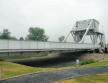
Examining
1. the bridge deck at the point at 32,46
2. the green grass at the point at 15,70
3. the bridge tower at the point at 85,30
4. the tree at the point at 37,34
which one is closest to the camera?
the green grass at the point at 15,70

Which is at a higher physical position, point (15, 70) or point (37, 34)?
point (37, 34)

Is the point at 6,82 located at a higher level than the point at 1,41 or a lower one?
lower

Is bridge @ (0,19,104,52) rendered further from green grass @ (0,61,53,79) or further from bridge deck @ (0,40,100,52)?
green grass @ (0,61,53,79)

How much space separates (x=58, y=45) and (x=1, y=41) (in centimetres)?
1933

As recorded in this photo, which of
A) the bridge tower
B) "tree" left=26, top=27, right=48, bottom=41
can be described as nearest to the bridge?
the bridge tower

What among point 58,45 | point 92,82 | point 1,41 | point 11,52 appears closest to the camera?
point 92,82

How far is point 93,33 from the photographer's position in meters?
75.7

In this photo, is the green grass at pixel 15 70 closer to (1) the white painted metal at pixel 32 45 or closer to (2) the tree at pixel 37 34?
(1) the white painted metal at pixel 32 45

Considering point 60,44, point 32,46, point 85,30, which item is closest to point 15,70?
point 32,46

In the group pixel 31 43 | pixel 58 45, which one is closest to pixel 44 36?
pixel 58 45

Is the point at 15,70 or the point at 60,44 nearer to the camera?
the point at 15,70

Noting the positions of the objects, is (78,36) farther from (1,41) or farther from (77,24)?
(1,41)

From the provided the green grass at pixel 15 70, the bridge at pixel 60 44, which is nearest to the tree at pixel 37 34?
the bridge at pixel 60 44

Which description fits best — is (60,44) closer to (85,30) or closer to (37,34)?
(85,30)
